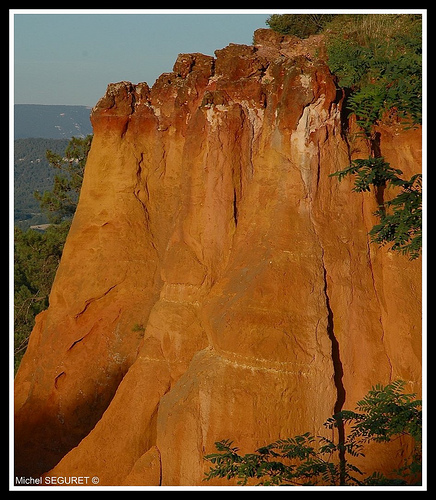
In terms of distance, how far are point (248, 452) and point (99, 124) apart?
7.94 m

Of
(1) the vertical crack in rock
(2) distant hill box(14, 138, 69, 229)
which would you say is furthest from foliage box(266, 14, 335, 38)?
(2) distant hill box(14, 138, 69, 229)

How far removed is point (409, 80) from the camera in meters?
13.0

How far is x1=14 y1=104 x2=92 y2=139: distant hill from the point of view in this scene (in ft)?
504

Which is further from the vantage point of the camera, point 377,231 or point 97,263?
point 97,263

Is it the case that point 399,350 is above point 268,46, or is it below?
below

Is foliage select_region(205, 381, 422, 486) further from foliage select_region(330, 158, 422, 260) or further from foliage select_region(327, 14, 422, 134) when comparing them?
foliage select_region(327, 14, 422, 134)

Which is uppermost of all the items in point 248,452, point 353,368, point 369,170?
point 369,170

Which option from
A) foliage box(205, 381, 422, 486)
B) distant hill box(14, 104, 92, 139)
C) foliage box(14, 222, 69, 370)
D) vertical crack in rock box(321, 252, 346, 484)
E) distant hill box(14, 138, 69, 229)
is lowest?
foliage box(205, 381, 422, 486)

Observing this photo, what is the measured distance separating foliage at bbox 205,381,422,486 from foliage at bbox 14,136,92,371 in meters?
16.2

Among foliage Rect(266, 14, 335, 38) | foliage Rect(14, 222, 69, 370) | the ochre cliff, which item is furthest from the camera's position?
foliage Rect(14, 222, 69, 370)

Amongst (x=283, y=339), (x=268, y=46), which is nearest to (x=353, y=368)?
(x=283, y=339)

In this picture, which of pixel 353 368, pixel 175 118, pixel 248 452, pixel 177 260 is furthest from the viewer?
pixel 175 118

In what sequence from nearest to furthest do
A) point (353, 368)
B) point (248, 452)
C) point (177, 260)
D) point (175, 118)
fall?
point (248, 452) → point (353, 368) → point (177, 260) → point (175, 118)

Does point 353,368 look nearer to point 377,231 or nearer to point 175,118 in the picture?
point 377,231
